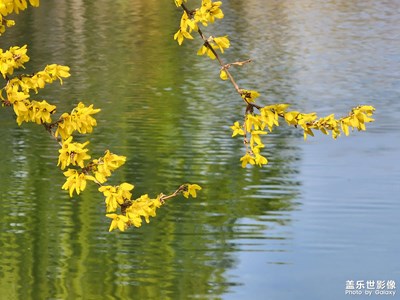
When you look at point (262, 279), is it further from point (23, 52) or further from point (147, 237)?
point (23, 52)

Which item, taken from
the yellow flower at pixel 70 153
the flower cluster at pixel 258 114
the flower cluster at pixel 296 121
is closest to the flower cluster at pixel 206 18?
the flower cluster at pixel 258 114

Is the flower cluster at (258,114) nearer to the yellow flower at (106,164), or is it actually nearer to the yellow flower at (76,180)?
the yellow flower at (106,164)

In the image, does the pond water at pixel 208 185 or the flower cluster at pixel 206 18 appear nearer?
the flower cluster at pixel 206 18

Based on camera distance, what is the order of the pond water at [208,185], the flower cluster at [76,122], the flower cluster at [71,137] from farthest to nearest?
the pond water at [208,185], the flower cluster at [76,122], the flower cluster at [71,137]

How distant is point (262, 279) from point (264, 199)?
291 cm

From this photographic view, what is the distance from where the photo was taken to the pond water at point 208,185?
1059cm

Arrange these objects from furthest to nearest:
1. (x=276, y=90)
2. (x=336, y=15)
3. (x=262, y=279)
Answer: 1. (x=336, y=15)
2. (x=276, y=90)
3. (x=262, y=279)

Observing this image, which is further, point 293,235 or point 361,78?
point 361,78

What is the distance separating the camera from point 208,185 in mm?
13977

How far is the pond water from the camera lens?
10594 mm

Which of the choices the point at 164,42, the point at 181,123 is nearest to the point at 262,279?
the point at 181,123

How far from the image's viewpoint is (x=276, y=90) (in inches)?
838

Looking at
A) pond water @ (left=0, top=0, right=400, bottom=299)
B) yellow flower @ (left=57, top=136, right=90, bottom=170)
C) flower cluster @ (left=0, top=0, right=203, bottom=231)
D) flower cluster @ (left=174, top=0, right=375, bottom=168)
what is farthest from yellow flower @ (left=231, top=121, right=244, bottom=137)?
pond water @ (left=0, top=0, right=400, bottom=299)

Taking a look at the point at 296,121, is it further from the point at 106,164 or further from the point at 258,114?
the point at 106,164
